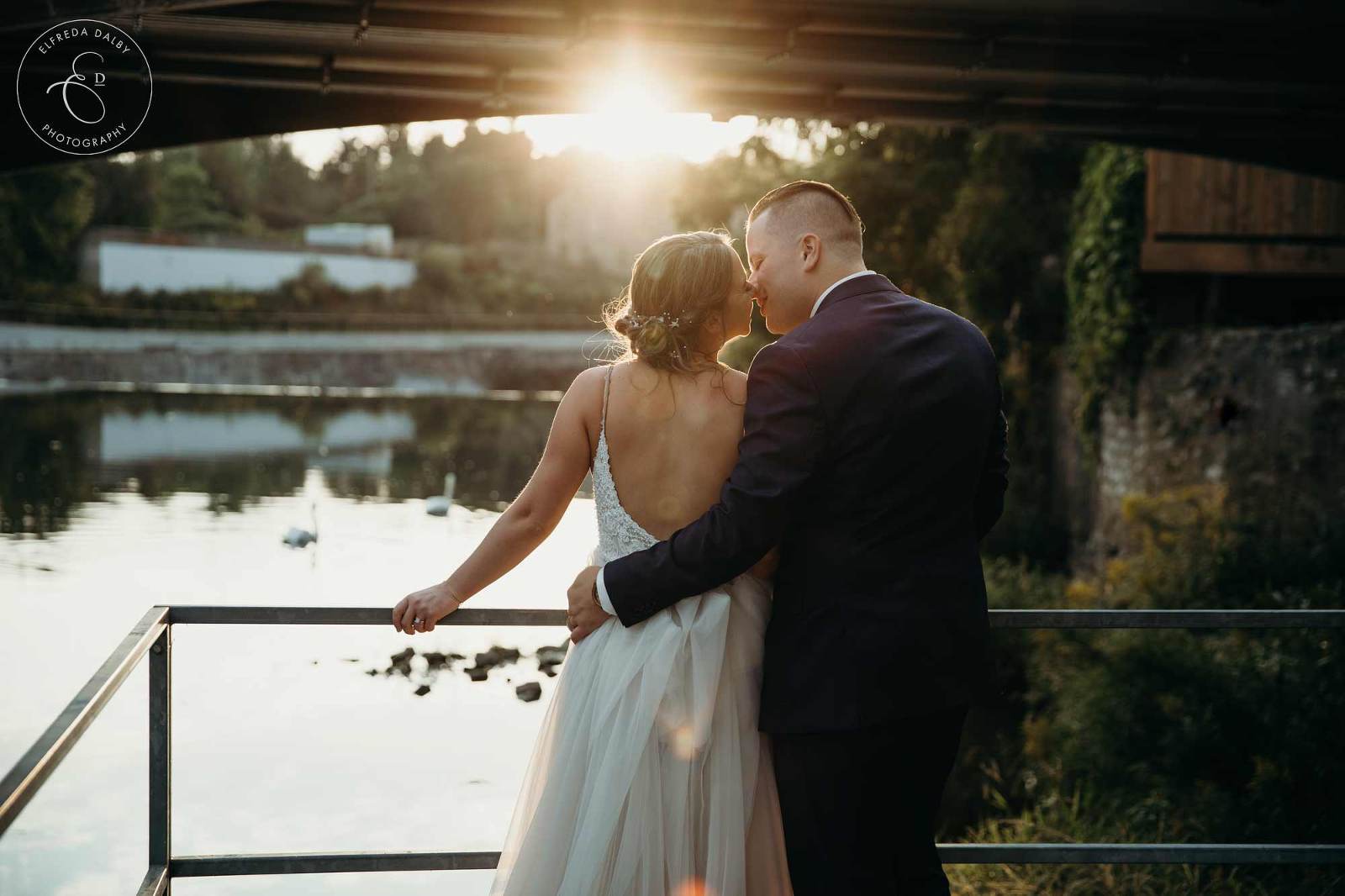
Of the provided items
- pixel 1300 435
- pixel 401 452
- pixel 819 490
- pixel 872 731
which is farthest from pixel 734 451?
pixel 401 452

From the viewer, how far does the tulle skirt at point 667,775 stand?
2.17 metres

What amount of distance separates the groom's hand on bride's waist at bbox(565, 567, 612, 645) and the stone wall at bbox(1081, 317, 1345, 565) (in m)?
8.67

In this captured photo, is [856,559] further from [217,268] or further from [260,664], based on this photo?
[217,268]

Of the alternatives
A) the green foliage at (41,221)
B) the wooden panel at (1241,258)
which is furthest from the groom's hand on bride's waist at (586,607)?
the green foliage at (41,221)

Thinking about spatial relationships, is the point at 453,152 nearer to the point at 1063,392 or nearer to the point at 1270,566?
the point at 1063,392

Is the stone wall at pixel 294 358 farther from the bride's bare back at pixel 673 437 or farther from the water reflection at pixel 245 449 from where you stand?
the bride's bare back at pixel 673 437

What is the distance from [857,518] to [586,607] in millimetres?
496

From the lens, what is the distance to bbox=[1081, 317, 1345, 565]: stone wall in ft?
32.0

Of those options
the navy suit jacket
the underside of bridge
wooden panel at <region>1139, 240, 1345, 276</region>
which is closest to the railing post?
the navy suit jacket

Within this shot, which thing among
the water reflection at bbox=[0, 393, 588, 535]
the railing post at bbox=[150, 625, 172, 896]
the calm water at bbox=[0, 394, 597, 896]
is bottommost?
the calm water at bbox=[0, 394, 597, 896]

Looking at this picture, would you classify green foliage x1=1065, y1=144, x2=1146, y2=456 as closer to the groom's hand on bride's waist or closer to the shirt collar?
the shirt collar

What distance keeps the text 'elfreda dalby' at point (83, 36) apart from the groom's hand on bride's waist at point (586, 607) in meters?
4.20

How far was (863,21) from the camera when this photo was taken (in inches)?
241

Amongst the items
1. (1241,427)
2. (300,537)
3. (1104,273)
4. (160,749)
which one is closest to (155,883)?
(160,749)
